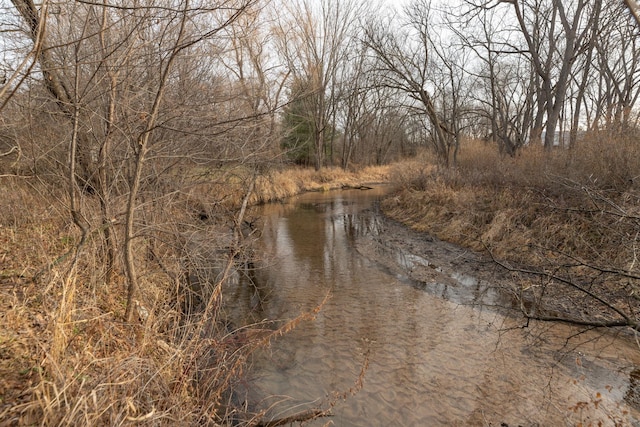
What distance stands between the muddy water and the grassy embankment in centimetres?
65

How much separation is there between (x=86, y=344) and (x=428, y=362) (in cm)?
373


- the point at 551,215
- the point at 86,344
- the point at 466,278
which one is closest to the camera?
the point at 86,344

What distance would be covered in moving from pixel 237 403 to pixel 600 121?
11.3 m

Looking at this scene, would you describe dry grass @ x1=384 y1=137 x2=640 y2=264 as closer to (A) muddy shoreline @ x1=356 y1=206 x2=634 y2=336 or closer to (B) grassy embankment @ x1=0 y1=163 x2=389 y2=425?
(A) muddy shoreline @ x1=356 y1=206 x2=634 y2=336

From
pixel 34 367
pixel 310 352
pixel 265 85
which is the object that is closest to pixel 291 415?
pixel 310 352

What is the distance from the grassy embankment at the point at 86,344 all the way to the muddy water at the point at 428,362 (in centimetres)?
65

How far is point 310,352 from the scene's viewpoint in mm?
4473

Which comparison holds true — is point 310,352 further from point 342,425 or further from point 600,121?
point 600,121

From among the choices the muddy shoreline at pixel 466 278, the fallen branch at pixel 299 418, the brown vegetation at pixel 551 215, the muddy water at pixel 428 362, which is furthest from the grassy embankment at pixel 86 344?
the brown vegetation at pixel 551 215

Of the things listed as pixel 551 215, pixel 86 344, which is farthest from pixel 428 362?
pixel 551 215

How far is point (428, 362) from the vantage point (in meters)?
4.19

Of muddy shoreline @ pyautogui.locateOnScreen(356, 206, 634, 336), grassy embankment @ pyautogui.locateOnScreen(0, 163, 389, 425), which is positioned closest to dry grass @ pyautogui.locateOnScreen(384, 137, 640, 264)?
muddy shoreline @ pyautogui.locateOnScreen(356, 206, 634, 336)

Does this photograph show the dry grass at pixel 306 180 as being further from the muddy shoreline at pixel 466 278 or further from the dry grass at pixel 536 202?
the dry grass at pixel 536 202

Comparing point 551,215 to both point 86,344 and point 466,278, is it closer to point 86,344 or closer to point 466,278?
point 466,278
